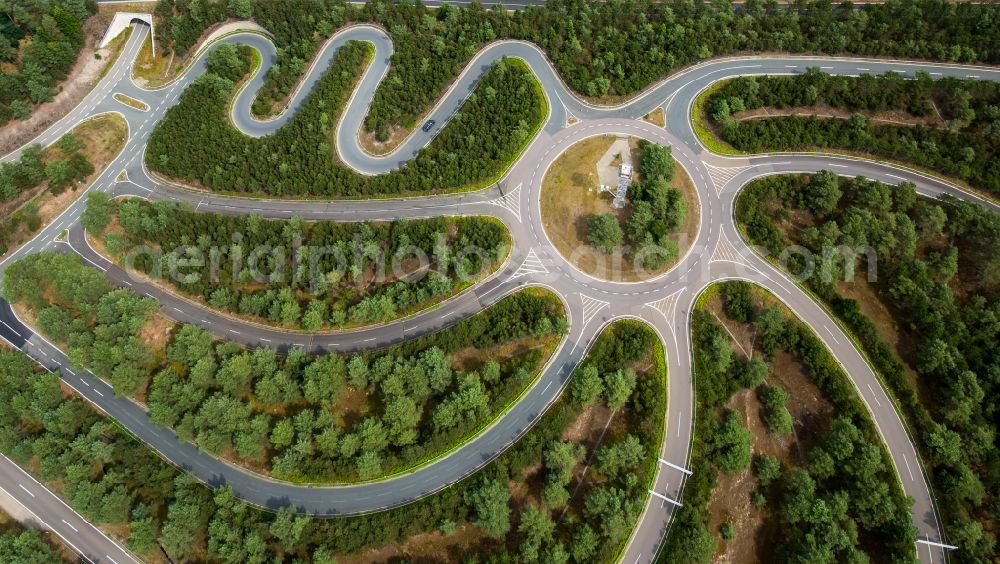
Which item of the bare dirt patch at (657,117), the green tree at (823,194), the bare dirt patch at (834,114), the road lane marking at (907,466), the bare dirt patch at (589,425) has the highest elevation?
the bare dirt patch at (834,114)

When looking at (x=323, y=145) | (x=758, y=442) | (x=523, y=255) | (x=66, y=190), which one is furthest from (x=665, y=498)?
(x=66, y=190)

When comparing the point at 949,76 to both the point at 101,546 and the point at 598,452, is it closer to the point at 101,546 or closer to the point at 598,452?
the point at 598,452

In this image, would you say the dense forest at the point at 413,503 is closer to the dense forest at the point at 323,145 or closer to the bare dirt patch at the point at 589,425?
the bare dirt patch at the point at 589,425

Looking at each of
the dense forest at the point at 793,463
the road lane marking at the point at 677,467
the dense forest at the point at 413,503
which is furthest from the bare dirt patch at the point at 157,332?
the dense forest at the point at 793,463

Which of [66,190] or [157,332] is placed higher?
[66,190]

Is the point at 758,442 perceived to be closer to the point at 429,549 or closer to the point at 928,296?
the point at 928,296
